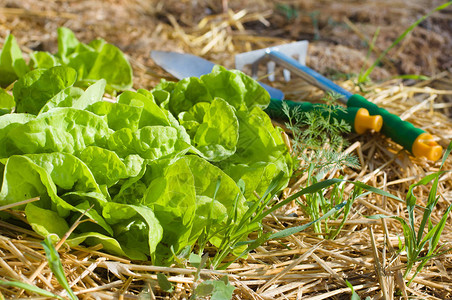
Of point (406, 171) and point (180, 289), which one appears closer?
point (180, 289)

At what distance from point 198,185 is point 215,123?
23cm

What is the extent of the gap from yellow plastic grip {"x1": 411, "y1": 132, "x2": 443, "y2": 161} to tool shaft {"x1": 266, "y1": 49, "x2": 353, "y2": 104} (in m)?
0.31

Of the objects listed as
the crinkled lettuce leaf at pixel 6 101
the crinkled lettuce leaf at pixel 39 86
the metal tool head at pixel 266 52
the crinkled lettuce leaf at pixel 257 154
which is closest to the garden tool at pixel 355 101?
the metal tool head at pixel 266 52

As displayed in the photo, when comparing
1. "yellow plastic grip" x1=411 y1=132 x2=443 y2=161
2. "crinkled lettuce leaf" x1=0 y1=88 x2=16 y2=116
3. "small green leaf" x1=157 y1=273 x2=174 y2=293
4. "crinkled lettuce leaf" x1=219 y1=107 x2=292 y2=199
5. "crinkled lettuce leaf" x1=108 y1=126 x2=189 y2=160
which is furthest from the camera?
"yellow plastic grip" x1=411 y1=132 x2=443 y2=161

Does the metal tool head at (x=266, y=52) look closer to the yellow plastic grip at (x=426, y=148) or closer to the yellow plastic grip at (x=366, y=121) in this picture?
the yellow plastic grip at (x=366, y=121)

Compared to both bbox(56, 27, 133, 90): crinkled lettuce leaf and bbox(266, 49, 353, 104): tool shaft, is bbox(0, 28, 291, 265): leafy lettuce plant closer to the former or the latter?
bbox(56, 27, 133, 90): crinkled lettuce leaf

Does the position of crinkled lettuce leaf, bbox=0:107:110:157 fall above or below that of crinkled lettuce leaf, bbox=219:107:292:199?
above

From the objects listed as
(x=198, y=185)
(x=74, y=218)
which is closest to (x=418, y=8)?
(x=198, y=185)

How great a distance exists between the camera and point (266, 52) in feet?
6.33

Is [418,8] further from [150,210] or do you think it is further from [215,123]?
[150,210]

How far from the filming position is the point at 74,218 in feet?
3.28

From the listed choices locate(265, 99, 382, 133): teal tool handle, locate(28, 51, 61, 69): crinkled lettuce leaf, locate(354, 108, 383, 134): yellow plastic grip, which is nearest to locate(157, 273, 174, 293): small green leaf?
locate(265, 99, 382, 133): teal tool handle

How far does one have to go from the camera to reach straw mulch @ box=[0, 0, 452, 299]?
0.96m

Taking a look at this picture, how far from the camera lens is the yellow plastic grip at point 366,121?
145cm
